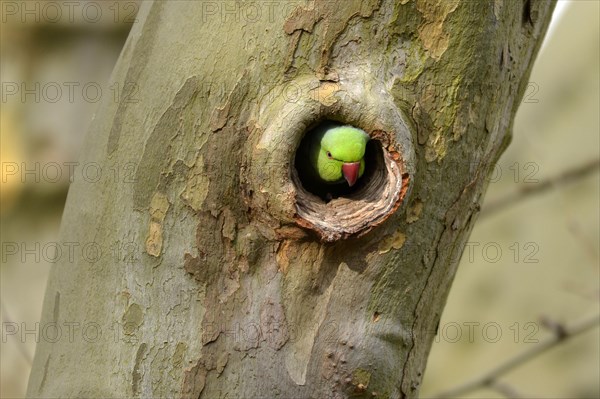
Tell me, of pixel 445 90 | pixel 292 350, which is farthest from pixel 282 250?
pixel 445 90

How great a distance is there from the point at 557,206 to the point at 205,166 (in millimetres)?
6443

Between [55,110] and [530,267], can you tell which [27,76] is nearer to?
[55,110]

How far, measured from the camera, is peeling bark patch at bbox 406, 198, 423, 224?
5.29 feet

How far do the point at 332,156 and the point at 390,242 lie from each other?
0.66 meters

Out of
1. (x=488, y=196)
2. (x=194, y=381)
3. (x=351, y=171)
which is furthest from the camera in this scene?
(x=488, y=196)

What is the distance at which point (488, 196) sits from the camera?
24.2 feet

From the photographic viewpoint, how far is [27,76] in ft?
13.6

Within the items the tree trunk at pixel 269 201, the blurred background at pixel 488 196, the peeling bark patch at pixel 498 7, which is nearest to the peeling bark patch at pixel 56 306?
the tree trunk at pixel 269 201

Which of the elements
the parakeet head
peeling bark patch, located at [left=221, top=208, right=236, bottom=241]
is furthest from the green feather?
peeling bark patch, located at [left=221, top=208, right=236, bottom=241]

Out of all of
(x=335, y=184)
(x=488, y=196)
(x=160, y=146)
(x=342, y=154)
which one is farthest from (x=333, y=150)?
(x=488, y=196)

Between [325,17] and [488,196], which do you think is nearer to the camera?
[325,17]

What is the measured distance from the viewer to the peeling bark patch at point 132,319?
1.58 m

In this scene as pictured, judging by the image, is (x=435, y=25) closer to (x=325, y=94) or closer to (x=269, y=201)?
(x=325, y=94)

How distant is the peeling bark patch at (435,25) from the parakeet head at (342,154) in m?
0.26
